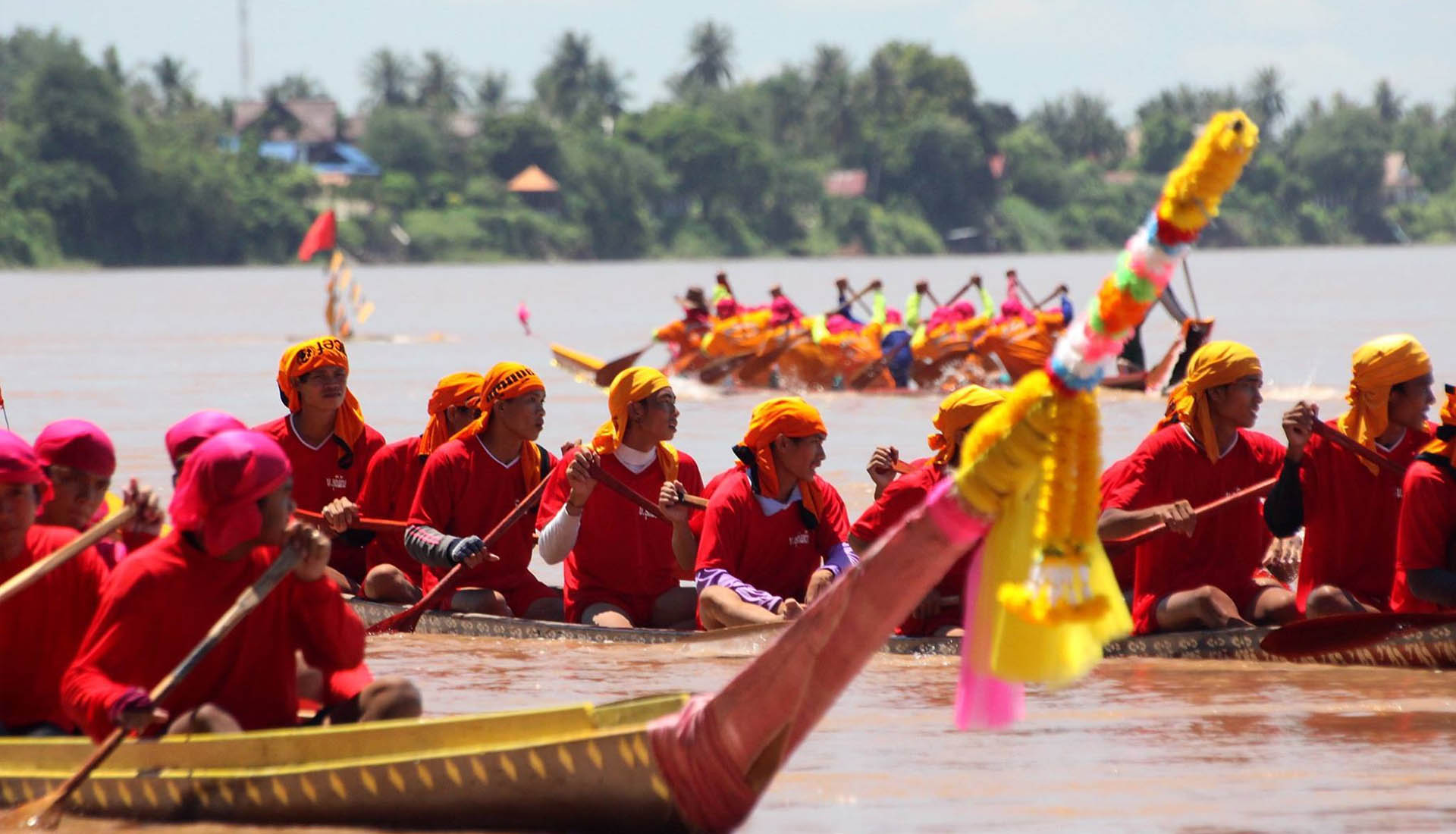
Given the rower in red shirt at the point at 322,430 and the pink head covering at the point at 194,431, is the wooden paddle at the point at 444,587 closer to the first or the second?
the rower in red shirt at the point at 322,430

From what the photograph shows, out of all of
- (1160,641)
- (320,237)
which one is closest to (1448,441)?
(1160,641)

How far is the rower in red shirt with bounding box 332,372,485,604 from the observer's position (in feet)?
32.7

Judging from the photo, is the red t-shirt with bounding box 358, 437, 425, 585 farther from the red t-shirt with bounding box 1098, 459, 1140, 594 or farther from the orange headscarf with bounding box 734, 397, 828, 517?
the red t-shirt with bounding box 1098, 459, 1140, 594

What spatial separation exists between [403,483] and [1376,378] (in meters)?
4.14

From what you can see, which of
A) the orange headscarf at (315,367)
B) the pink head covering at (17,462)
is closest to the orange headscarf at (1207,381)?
the orange headscarf at (315,367)

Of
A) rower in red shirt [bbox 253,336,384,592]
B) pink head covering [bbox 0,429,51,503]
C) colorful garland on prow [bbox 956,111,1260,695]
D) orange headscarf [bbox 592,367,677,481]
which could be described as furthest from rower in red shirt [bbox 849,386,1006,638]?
colorful garland on prow [bbox 956,111,1260,695]

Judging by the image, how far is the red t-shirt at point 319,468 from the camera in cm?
993

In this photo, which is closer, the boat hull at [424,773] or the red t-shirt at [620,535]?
the boat hull at [424,773]

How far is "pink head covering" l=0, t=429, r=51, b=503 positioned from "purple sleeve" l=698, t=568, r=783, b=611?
3350 mm

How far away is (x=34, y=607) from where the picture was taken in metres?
6.23

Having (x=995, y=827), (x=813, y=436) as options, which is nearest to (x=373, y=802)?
(x=995, y=827)

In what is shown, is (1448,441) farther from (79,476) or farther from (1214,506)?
(79,476)

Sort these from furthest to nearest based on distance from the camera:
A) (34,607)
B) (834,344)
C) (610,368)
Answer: (834,344)
(610,368)
(34,607)

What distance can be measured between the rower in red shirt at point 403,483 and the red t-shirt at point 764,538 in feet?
5.03
